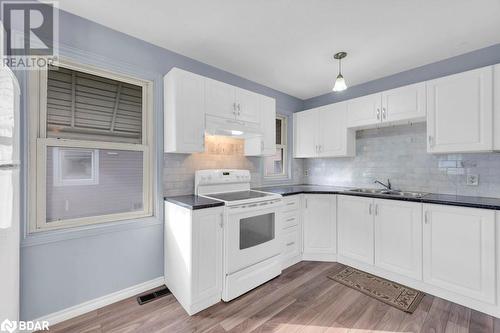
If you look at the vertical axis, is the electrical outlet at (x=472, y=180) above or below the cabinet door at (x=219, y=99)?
below

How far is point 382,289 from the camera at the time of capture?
2299 millimetres

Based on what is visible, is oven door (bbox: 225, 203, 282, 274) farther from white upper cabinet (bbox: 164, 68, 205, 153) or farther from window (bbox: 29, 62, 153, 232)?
window (bbox: 29, 62, 153, 232)

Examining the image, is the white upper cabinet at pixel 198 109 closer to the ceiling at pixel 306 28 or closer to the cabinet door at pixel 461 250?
the ceiling at pixel 306 28

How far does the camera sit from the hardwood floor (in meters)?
1.76

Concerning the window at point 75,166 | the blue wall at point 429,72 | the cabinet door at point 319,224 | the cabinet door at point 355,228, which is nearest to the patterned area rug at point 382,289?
the cabinet door at point 355,228

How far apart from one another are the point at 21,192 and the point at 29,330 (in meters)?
1.07

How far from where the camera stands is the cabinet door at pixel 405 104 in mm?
2525

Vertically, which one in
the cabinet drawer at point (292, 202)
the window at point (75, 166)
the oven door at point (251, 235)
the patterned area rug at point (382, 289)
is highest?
the window at point (75, 166)

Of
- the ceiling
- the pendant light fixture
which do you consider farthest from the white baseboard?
the pendant light fixture

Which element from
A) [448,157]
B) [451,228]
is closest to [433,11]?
[448,157]

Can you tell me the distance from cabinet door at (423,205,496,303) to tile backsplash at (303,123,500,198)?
0.68 metres

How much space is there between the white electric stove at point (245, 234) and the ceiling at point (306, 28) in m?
1.45

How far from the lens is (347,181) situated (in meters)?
3.56

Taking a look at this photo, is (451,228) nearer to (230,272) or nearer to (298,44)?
(230,272)
